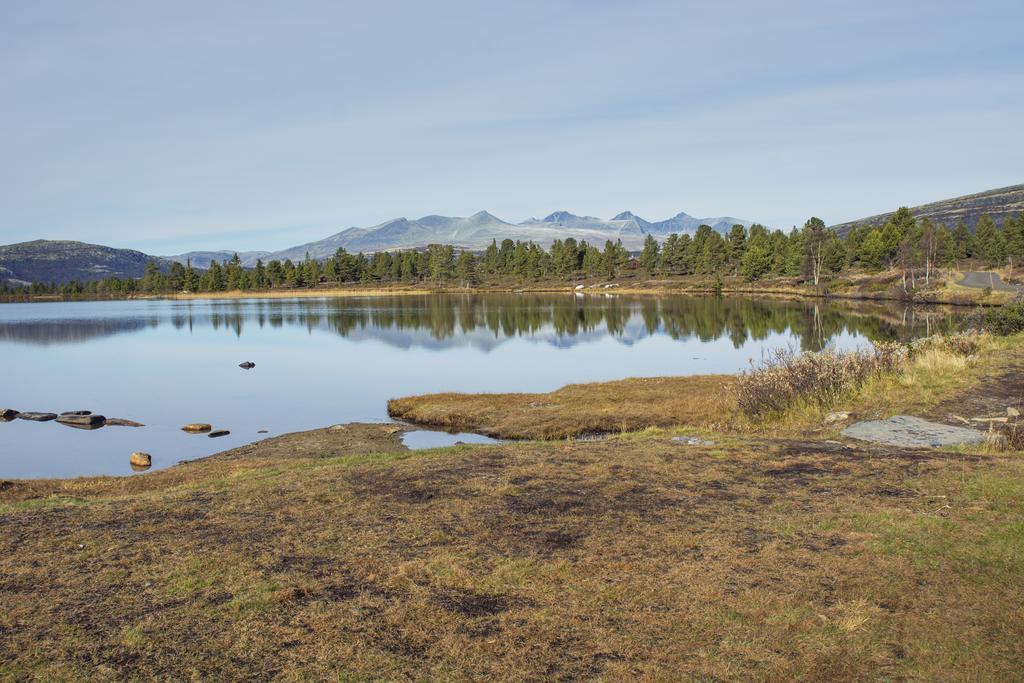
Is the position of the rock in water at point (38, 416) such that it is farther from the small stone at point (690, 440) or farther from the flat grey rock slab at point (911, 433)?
the flat grey rock slab at point (911, 433)

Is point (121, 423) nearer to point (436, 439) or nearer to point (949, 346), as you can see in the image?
point (436, 439)

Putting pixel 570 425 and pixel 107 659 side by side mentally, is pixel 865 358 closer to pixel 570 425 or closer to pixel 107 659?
pixel 570 425

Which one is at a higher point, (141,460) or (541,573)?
(541,573)

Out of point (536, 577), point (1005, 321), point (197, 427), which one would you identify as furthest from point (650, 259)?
point (536, 577)

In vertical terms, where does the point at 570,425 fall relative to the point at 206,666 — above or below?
below

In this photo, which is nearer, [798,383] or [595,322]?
[798,383]

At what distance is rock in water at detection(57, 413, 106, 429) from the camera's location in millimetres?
32094

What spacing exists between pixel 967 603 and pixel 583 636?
4.32 meters

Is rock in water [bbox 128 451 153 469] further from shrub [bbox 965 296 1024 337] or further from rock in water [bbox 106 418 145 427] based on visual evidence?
shrub [bbox 965 296 1024 337]

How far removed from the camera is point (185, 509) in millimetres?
11922

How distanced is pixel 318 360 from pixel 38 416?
875 inches

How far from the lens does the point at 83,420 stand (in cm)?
3234

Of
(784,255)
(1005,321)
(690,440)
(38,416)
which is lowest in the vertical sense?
(38,416)

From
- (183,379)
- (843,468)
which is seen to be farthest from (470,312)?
(843,468)
